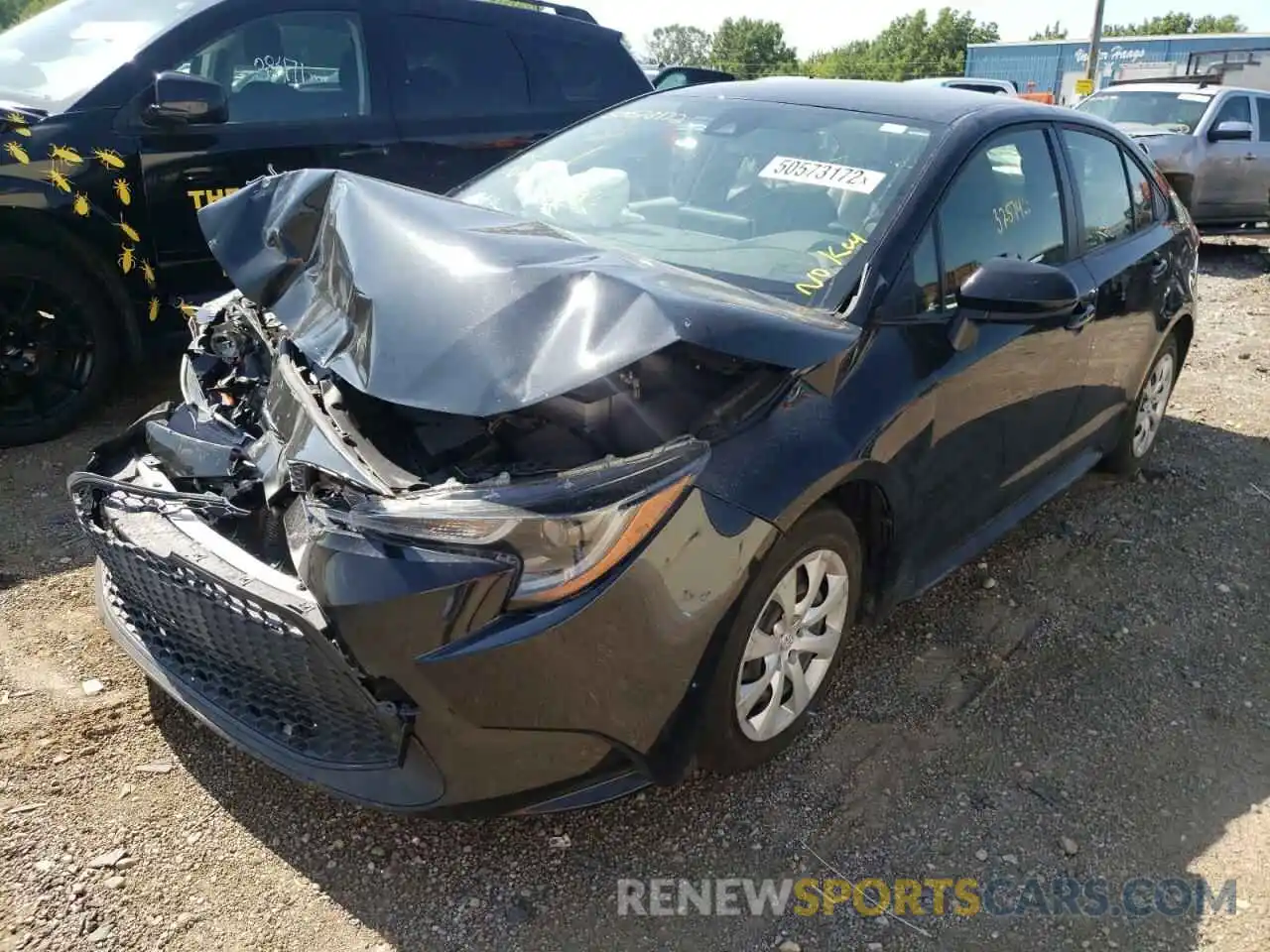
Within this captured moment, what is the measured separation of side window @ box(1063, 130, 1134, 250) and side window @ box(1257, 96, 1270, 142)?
9.20m

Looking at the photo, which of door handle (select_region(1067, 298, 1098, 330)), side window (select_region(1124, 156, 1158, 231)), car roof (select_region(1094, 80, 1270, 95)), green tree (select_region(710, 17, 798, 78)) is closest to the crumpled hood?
door handle (select_region(1067, 298, 1098, 330))

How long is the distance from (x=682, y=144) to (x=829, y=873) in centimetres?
230

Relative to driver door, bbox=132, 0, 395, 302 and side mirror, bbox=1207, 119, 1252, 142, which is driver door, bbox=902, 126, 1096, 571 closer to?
driver door, bbox=132, 0, 395, 302

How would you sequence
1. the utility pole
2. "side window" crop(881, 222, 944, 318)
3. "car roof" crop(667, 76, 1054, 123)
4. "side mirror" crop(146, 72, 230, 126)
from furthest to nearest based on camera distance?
1. the utility pole
2. "side mirror" crop(146, 72, 230, 126)
3. "car roof" crop(667, 76, 1054, 123)
4. "side window" crop(881, 222, 944, 318)

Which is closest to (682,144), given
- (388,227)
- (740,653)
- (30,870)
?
(388,227)

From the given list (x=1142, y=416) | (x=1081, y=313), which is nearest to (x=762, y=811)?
(x=1081, y=313)

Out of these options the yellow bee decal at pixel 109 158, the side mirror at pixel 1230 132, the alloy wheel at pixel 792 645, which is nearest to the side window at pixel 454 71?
the yellow bee decal at pixel 109 158

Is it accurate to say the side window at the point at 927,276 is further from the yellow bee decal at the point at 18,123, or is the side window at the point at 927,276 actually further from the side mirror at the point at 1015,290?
the yellow bee decal at the point at 18,123

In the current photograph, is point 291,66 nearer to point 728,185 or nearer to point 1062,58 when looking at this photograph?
point 728,185

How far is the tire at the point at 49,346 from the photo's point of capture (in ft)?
13.5

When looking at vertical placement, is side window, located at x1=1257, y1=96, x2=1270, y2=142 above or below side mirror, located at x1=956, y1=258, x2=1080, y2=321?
below

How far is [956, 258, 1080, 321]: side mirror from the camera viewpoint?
9.19 feet

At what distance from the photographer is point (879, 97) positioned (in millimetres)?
3410

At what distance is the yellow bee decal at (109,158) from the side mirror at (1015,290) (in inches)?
135
